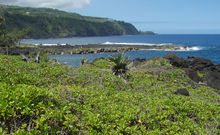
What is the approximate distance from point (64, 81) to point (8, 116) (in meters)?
8.00

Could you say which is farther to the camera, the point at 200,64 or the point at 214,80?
the point at 200,64

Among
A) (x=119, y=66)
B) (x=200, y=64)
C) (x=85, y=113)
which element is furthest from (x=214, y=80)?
(x=85, y=113)

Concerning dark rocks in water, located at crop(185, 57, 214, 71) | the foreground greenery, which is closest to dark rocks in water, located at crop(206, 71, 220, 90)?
dark rocks in water, located at crop(185, 57, 214, 71)

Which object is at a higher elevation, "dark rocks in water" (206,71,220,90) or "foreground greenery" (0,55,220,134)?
"foreground greenery" (0,55,220,134)

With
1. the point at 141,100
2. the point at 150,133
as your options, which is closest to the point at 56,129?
the point at 150,133

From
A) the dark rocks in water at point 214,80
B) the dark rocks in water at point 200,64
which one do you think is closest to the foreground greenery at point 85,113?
the dark rocks in water at point 214,80

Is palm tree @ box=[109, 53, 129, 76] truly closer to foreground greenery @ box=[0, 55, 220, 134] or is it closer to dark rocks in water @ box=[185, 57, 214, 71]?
foreground greenery @ box=[0, 55, 220, 134]

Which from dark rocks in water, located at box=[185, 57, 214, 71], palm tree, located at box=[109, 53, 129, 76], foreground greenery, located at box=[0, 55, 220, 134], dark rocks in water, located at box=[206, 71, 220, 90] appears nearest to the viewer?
foreground greenery, located at box=[0, 55, 220, 134]

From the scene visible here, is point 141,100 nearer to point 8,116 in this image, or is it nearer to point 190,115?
point 190,115

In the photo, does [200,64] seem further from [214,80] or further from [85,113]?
[85,113]

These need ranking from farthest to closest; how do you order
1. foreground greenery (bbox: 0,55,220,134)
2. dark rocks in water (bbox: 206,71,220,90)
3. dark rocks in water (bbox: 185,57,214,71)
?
1. dark rocks in water (bbox: 185,57,214,71)
2. dark rocks in water (bbox: 206,71,220,90)
3. foreground greenery (bbox: 0,55,220,134)

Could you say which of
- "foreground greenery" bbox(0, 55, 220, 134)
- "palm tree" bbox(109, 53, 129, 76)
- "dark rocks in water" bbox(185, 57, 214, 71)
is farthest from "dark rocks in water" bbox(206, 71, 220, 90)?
"foreground greenery" bbox(0, 55, 220, 134)

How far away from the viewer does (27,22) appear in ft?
633

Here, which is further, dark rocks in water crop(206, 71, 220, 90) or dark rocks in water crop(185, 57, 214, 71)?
dark rocks in water crop(185, 57, 214, 71)
